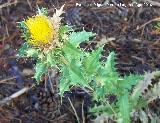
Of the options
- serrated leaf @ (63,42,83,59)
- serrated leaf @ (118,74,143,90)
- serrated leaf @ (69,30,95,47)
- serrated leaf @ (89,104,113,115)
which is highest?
serrated leaf @ (69,30,95,47)

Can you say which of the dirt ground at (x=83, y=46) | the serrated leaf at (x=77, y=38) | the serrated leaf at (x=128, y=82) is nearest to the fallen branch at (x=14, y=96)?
the dirt ground at (x=83, y=46)

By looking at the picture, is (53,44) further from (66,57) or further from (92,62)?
(92,62)

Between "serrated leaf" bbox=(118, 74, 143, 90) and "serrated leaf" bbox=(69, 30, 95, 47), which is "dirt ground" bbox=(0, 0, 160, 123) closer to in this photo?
"serrated leaf" bbox=(118, 74, 143, 90)

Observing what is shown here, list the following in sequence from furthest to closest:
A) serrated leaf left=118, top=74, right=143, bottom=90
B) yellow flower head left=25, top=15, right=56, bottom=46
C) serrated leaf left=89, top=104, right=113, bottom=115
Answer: serrated leaf left=89, top=104, right=113, bottom=115 < serrated leaf left=118, top=74, right=143, bottom=90 < yellow flower head left=25, top=15, right=56, bottom=46

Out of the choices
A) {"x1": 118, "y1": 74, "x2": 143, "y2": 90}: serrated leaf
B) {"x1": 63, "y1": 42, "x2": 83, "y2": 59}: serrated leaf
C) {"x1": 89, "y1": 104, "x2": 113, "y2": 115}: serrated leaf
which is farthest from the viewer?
{"x1": 89, "y1": 104, "x2": 113, "y2": 115}: serrated leaf

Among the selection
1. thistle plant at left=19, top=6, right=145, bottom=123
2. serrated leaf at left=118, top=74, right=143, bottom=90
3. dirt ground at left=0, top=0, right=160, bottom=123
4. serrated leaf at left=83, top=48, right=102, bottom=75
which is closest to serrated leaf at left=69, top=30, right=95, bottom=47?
thistle plant at left=19, top=6, right=145, bottom=123

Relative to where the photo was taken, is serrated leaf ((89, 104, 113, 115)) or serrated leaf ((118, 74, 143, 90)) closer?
serrated leaf ((118, 74, 143, 90))

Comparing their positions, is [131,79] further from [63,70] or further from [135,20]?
[135,20]

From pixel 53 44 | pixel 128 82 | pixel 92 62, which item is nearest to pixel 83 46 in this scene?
pixel 128 82
